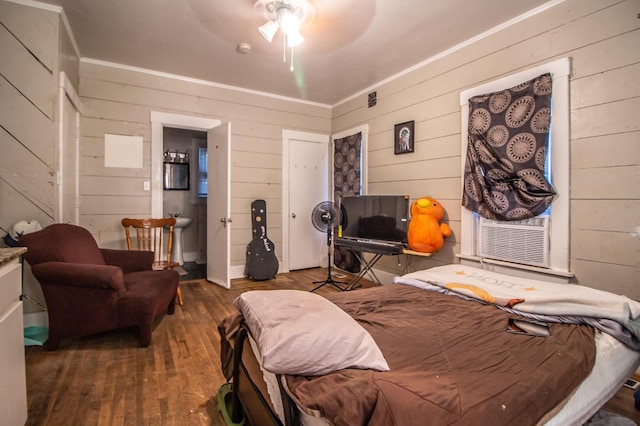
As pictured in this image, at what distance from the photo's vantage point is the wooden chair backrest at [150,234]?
10.6ft

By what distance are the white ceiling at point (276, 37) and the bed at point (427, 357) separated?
2.21 metres

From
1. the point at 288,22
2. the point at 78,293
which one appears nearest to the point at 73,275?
the point at 78,293

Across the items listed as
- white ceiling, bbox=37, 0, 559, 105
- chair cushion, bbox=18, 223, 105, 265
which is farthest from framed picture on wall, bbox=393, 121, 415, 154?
chair cushion, bbox=18, 223, 105, 265

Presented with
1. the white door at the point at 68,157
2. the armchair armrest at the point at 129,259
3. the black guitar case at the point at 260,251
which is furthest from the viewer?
the black guitar case at the point at 260,251

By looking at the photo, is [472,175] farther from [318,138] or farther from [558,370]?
[318,138]

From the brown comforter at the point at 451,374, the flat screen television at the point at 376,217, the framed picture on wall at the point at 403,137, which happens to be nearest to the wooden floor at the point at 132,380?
the brown comforter at the point at 451,374

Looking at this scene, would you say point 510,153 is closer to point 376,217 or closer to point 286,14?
point 376,217

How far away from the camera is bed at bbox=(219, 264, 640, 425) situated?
879mm

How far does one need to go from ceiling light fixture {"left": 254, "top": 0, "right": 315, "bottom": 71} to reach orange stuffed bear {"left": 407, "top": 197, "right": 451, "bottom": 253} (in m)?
1.91

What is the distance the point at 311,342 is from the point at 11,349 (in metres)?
1.26

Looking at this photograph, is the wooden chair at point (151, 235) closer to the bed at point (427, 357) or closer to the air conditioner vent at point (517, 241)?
the bed at point (427, 357)

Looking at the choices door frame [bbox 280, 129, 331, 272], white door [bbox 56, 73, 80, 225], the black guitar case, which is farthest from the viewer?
door frame [bbox 280, 129, 331, 272]

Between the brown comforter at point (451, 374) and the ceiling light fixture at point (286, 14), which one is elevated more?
the ceiling light fixture at point (286, 14)

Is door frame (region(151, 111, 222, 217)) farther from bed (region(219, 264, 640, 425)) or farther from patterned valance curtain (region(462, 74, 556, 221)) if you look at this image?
patterned valance curtain (region(462, 74, 556, 221))
